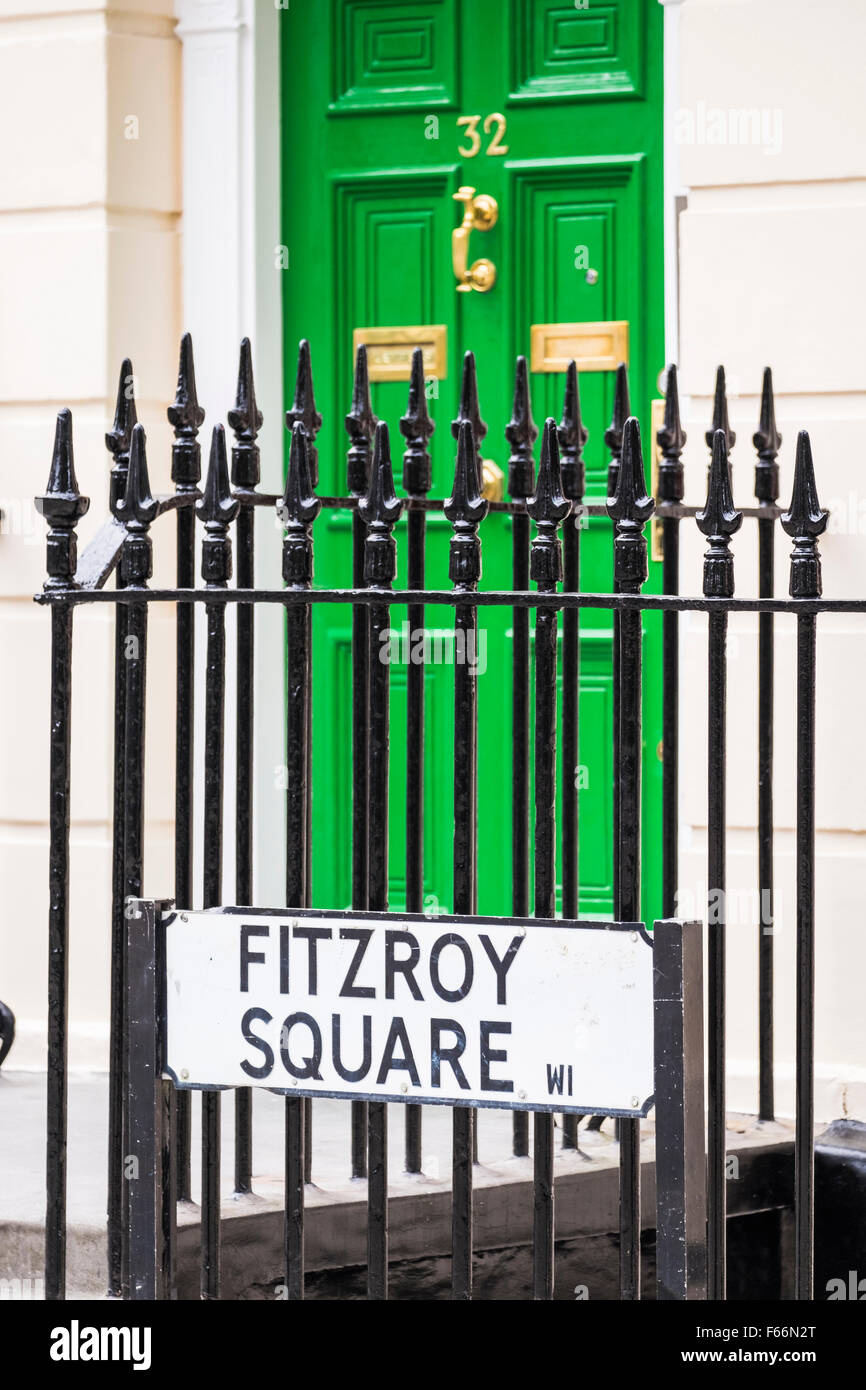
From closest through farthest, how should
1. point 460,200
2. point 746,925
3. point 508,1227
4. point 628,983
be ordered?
point 628,983 < point 508,1227 < point 746,925 < point 460,200

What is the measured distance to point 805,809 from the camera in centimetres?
274

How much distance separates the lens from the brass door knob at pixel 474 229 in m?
4.88

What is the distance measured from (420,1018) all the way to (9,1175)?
56.7 inches

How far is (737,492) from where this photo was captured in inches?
174

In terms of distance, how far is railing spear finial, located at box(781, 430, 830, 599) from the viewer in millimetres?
2670

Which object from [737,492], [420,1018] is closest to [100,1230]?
[420,1018]

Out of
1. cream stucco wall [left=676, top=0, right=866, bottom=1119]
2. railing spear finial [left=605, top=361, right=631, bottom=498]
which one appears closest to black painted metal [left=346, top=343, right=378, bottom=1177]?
railing spear finial [left=605, top=361, right=631, bottom=498]

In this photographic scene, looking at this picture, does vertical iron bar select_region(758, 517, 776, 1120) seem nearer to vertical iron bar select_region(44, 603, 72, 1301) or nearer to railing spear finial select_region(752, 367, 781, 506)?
railing spear finial select_region(752, 367, 781, 506)

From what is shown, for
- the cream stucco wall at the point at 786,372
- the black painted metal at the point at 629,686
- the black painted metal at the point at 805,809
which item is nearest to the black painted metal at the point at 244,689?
the black painted metal at the point at 629,686

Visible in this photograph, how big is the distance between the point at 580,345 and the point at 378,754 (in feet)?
7.45

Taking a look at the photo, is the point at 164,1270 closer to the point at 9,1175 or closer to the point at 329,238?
the point at 9,1175

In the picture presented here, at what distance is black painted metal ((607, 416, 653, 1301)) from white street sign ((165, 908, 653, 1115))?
0.16 metres

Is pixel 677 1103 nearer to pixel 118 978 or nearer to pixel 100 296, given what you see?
pixel 118 978

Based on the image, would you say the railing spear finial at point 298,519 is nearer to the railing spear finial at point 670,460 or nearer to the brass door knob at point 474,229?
the railing spear finial at point 670,460
